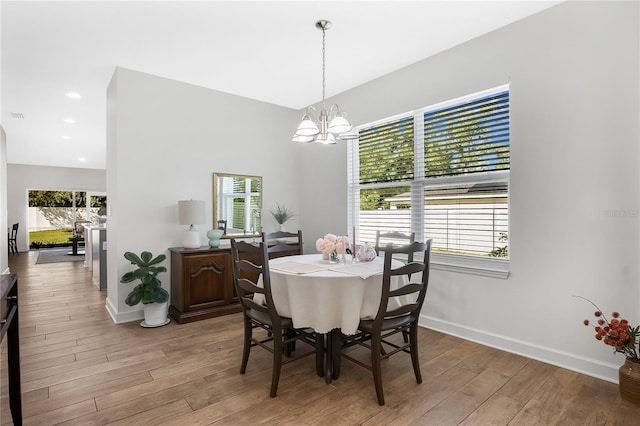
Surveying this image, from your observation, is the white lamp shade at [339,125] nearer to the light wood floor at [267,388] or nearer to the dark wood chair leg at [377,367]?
the dark wood chair leg at [377,367]

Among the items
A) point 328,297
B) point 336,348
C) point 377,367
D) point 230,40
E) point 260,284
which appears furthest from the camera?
point 230,40

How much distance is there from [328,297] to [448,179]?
73.4 inches

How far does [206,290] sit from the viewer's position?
3.87m

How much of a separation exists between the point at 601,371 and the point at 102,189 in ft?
43.1

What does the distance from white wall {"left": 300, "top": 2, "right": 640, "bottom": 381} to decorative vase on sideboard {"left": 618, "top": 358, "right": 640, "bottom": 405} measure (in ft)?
0.84

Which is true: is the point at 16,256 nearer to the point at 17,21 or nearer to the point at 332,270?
the point at 17,21

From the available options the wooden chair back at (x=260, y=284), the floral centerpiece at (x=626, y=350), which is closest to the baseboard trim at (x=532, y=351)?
the floral centerpiece at (x=626, y=350)

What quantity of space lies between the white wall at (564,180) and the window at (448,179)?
14cm

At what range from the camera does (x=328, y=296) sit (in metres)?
2.18

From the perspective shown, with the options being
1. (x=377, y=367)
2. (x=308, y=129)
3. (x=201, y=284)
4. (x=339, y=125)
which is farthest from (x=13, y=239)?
(x=377, y=367)

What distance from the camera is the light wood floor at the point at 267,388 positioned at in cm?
197

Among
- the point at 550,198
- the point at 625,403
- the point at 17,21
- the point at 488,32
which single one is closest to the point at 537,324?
the point at 625,403

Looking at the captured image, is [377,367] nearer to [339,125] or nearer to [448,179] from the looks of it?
[339,125]

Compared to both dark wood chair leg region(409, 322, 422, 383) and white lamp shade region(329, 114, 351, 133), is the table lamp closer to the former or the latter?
white lamp shade region(329, 114, 351, 133)
